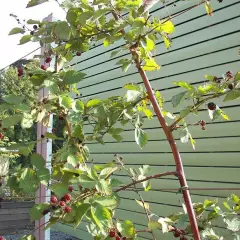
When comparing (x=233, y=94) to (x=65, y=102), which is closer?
(x=233, y=94)

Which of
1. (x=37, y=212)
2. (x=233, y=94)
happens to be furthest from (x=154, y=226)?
(x=233, y=94)

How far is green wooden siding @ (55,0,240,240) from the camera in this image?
2.84 meters

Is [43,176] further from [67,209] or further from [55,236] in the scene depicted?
[55,236]

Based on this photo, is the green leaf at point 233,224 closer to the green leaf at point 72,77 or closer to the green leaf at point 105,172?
the green leaf at point 105,172

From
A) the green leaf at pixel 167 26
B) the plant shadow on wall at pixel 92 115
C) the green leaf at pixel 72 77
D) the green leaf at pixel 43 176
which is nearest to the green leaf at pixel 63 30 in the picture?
the plant shadow on wall at pixel 92 115

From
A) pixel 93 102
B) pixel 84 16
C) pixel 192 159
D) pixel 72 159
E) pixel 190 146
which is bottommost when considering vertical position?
pixel 72 159

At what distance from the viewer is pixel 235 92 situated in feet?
4.13

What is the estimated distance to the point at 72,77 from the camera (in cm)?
142

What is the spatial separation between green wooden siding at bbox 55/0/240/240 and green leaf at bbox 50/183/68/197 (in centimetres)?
124

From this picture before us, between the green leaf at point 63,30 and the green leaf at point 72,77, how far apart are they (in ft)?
0.42

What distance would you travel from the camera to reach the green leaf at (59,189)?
4.12ft

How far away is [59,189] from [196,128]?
2.00m

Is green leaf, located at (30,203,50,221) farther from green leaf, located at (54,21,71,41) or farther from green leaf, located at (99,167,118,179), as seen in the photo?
green leaf, located at (54,21,71,41)

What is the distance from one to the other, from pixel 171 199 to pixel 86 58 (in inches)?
91.5
